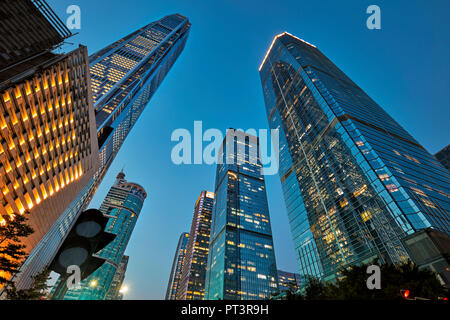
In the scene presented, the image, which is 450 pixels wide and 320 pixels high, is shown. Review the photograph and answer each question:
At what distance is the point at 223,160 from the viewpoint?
192750mm

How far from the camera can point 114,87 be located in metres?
101

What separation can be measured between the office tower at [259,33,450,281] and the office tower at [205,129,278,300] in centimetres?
5730

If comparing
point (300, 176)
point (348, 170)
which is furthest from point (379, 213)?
point (300, 176)

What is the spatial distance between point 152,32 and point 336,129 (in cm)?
→ 15492

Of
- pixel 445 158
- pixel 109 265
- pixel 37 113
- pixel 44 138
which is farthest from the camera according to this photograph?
pixel 109 265

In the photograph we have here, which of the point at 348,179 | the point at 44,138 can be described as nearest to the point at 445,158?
the point at 348,179

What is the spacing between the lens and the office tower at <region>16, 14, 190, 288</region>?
81.5m

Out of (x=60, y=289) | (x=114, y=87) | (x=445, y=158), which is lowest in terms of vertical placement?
(x=60, y=289)

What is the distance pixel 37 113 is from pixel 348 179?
62007 millimetres

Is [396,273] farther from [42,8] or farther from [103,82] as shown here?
[103,82]

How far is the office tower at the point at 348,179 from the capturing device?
123 feet

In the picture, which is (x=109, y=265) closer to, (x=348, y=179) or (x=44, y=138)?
(x=44, y=138)

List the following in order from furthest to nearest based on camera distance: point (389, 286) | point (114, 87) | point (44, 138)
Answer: point (114, 87)
point (44, 138)
point (389, 286)

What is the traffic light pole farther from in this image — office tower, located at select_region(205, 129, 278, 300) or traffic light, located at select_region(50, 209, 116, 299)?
office tower, located at select_region(205, 129, 278, 300)
